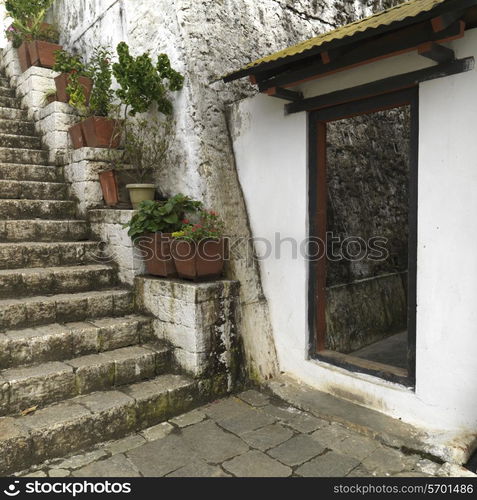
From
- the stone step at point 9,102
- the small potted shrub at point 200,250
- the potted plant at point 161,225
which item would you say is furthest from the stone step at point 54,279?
the stone step at point 9,102

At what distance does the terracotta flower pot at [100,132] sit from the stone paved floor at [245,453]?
3185 millimetres

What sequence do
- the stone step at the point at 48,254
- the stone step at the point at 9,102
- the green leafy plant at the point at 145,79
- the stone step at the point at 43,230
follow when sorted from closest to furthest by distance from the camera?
the stone step at the point at 48,254
the green leafy plant at the point at 145,79
the stone step at the point at 43,230
the stone step at the point at 9,102

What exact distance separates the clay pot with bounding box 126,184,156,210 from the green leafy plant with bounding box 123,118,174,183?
0.74ft

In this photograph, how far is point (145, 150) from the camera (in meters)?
4.92

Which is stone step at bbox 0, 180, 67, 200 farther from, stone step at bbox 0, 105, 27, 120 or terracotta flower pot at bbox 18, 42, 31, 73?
terracotta flower pot at bbox 18, 42, 31, 73

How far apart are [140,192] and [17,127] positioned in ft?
8.06

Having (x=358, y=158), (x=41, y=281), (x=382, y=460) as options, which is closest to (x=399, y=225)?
(x=358, y=158)

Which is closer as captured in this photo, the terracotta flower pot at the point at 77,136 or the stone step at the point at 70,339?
the stone step at the point at 70,339

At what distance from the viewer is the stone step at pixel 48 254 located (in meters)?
4.27

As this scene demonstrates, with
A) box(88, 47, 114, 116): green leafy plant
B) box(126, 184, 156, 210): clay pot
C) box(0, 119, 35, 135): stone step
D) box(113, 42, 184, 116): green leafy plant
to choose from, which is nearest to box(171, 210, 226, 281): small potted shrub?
box(126, 184, 156, 210): clay pot

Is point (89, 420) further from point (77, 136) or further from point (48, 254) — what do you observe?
point (77, 136)

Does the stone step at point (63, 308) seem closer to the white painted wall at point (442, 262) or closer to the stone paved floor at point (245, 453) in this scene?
the stone paved floor at point (245, 453)

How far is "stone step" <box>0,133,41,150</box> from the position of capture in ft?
18.1

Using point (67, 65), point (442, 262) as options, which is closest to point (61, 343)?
point (442, 262)
